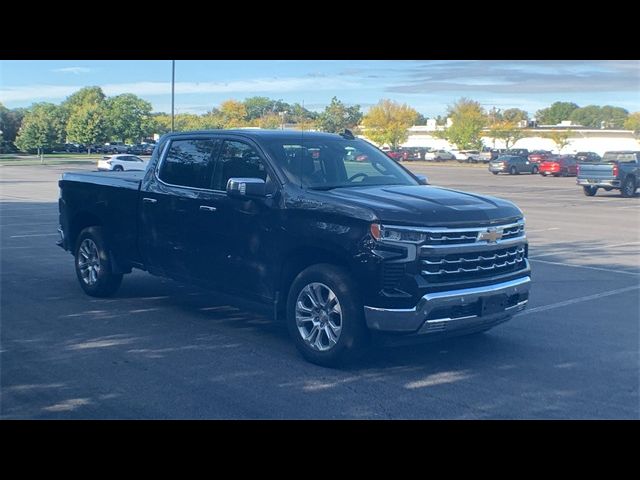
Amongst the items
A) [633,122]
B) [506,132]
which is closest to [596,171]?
[506,132]

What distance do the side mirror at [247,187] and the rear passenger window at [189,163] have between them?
83 cm

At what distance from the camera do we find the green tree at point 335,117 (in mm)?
9055

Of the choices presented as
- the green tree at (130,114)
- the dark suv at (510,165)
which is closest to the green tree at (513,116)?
the dark suv at (510,165)

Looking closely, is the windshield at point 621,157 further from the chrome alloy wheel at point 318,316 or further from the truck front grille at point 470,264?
the chrome alloy wheel at point 318,316

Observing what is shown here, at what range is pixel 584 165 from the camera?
33.4 m

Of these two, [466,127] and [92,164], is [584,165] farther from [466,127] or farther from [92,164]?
[466,127]

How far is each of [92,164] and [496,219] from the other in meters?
55.6

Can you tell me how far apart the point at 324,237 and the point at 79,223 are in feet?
14.5

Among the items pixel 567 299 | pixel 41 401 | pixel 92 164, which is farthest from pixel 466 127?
pixel 41 401

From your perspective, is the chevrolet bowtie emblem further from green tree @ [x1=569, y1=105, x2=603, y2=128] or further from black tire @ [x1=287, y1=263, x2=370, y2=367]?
green tree @ [x1=569, y1=105, x2=603, y2=128]

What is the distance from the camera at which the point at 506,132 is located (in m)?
93.1

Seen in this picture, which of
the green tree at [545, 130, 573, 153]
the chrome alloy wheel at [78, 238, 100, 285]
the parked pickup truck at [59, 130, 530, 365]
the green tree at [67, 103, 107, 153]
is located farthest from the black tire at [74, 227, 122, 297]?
the green tree at [545, 130, 573, 153]

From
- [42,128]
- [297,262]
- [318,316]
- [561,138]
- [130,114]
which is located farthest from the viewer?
[561,138]

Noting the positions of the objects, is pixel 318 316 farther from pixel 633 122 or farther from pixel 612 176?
pixel 633 122
